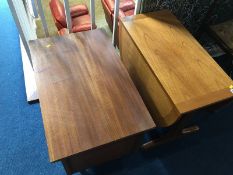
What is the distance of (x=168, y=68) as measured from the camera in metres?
1.17

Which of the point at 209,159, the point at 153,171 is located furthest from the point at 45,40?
the point at 209,159

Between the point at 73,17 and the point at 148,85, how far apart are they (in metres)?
1.42

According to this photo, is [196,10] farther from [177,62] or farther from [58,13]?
[58,13]

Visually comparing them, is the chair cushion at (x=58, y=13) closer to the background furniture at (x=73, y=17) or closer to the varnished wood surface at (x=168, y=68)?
the background furniture at (x=73, y=17)

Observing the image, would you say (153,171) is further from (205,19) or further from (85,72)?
(205,19)

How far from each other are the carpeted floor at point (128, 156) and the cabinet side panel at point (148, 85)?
399mm

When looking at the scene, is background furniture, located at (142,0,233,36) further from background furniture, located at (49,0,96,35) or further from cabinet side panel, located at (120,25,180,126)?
background furniture, located at (49,0,96,35)

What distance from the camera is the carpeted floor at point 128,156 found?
1.48 metres

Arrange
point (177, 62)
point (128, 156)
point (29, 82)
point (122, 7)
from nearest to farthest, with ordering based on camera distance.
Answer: point (177, 62)
point (128, 156)
point (29, 82)
point (122, 7)

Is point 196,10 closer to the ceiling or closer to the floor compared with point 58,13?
closer to the ceiling

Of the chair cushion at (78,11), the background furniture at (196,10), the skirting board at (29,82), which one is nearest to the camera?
the background furniture at (196,10)

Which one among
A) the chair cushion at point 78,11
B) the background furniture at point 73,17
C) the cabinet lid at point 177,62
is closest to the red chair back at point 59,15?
the background furniture at point 73,17

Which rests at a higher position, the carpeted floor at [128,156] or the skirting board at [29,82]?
the skirting board at [29,82]

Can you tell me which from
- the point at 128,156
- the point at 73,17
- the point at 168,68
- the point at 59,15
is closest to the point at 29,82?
the point at 59,15
